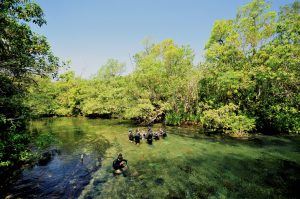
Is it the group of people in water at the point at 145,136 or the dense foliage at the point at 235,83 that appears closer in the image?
the group of people in water at the point at 145,136

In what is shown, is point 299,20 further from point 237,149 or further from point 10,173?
point 10,173

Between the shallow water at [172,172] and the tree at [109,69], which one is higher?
the tree at [109,69]

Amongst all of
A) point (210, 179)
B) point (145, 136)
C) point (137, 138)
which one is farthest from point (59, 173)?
point (145, 136)

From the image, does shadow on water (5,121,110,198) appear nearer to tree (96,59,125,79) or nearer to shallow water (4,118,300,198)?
shallow water (4,118,300,198)

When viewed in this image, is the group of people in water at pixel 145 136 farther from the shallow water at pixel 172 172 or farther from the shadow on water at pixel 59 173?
the shadow on water at pixel 59 173

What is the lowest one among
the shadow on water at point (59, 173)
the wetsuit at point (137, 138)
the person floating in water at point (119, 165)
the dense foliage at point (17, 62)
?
the shadow on water at point (59, 173)

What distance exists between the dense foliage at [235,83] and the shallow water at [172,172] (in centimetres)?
619

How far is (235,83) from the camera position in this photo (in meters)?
28.3

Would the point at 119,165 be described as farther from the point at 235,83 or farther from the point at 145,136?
the point at 235,83

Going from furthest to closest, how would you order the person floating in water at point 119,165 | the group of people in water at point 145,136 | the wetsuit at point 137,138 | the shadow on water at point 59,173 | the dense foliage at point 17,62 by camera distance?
the group of people in water at point 145,136
the wetsuit at point 137,138
the person floating in water at point 119,165
the shadow on water at point 59,173
the dense foliage at point 17,62

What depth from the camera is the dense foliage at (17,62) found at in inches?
417

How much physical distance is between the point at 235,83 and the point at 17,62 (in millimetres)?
25516

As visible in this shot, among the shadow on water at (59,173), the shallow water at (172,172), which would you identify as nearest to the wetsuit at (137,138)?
the shallow water at (172,172)

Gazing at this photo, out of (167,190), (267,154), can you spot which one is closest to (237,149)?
(267,154)
